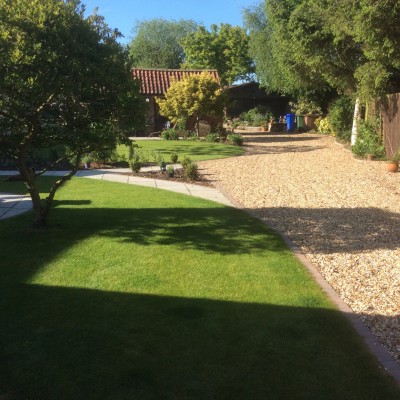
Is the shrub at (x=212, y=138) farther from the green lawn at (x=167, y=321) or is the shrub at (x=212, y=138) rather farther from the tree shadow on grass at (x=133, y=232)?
the green lawn at (x=167, y=321)

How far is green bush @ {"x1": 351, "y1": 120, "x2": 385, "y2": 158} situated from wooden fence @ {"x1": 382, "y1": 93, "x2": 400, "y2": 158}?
0.34 meters

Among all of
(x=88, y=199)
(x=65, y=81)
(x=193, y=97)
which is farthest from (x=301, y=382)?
(x=193, y=97)

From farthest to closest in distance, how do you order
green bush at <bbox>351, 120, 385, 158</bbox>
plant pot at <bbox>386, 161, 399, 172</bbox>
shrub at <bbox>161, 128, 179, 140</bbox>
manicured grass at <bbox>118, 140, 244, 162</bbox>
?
shrub at <bbox>161, 128, 179, 140</bbox>
manicured grass at <bbox>118, 140, 244, 162</bbox>
green bush at <bbox>351, 120, 385, 158</bbox>
plant pot at <bbox>386, 161, 399, 172</bbox>

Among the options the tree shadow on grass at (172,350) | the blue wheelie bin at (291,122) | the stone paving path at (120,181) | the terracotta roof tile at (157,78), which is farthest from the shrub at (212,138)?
the tree shadow on grass at (172,350)

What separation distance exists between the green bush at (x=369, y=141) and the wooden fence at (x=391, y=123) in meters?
0.34

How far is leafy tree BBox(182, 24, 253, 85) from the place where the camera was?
4584 centimetres

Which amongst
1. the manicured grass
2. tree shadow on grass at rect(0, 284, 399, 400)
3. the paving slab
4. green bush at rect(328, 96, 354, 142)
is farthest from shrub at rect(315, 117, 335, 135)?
tree shadow on grass at rect(0, 284, 399, 400)

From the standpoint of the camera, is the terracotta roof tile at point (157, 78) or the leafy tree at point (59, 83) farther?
the terracotta roof tile at point (157, 78)

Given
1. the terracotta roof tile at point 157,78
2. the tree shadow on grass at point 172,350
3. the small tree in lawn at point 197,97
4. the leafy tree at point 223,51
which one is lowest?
the tree shadow on grass at point 172,350

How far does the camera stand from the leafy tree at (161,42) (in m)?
61.4

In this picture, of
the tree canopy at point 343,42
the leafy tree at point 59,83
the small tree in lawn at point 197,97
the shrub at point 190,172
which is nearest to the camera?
the leafy tree at point 59,83

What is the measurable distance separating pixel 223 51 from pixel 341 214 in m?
41.2

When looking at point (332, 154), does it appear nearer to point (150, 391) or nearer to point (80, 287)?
point (80, 287)

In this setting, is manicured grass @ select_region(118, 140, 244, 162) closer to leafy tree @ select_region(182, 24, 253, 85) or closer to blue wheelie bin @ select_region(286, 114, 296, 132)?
blue wheelie bin @ select_region(286, 114, 296, 132)
